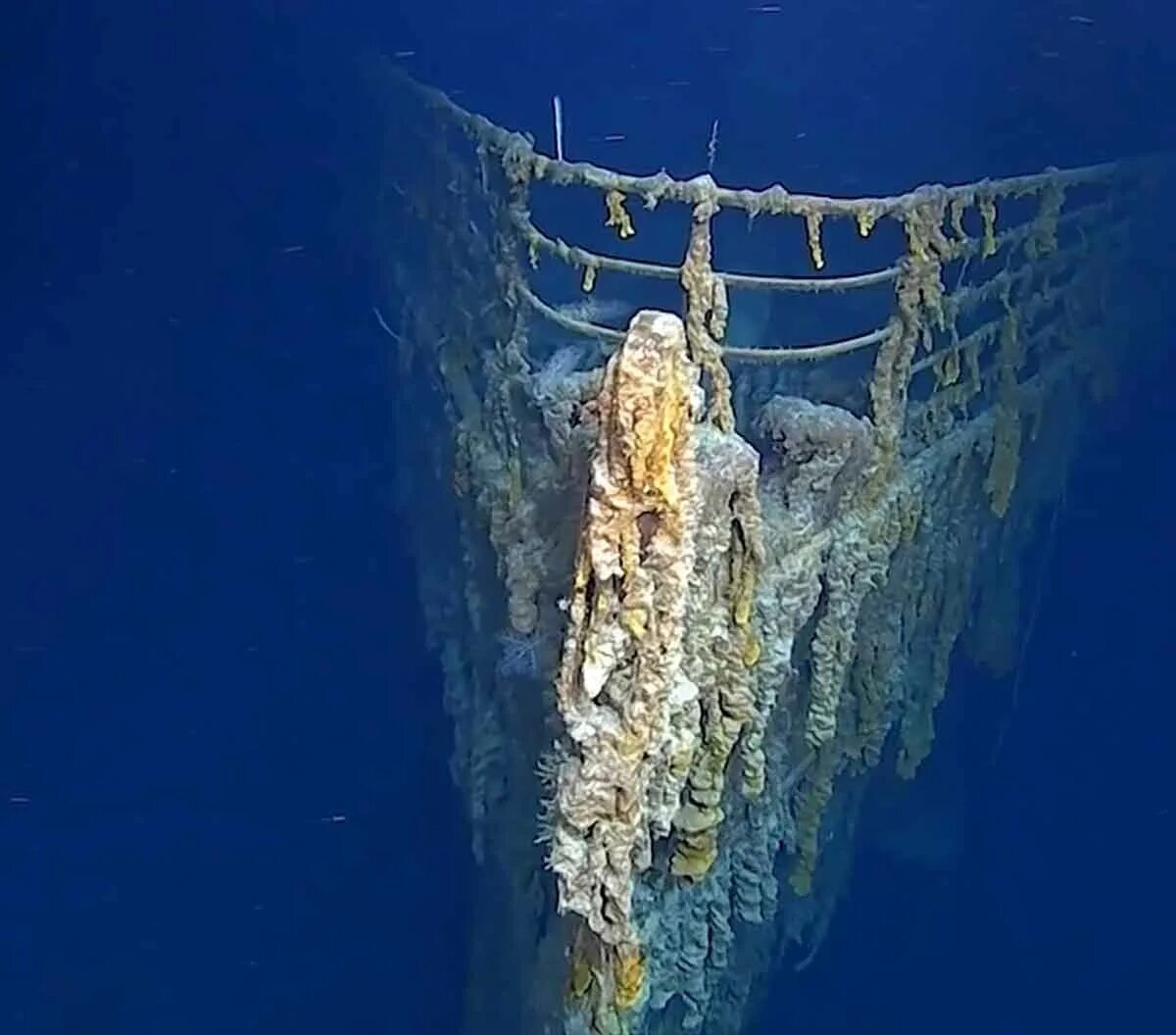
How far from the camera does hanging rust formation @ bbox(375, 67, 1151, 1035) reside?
1264 millimetres

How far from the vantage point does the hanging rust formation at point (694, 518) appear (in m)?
1.26

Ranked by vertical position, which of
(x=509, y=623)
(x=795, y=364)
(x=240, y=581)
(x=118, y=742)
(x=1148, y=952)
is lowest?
(x=1148, y=952)

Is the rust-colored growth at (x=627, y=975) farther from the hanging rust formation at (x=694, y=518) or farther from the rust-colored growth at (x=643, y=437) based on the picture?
the rust-colored growth at (x=643, y=437)

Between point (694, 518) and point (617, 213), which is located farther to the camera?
point (617, 213)

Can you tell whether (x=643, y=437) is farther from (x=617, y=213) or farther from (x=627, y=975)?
(x=627, y=975)

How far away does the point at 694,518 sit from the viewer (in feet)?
4.02

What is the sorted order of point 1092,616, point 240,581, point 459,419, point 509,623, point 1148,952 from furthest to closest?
point 240,581 < point 1148,952 < point 1092,616 < point 459,419 < point 509,623

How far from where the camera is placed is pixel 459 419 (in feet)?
5.93

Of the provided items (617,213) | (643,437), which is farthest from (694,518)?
(617,213)

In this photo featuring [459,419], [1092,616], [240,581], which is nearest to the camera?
[459,419]

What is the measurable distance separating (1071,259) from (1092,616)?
2.11 ft

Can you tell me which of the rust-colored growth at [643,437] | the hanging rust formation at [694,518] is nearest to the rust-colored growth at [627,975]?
the hanging rust formation at [694,518]

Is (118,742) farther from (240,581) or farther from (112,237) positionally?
(112,237)

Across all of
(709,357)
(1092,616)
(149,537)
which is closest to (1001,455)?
(1092,616)
